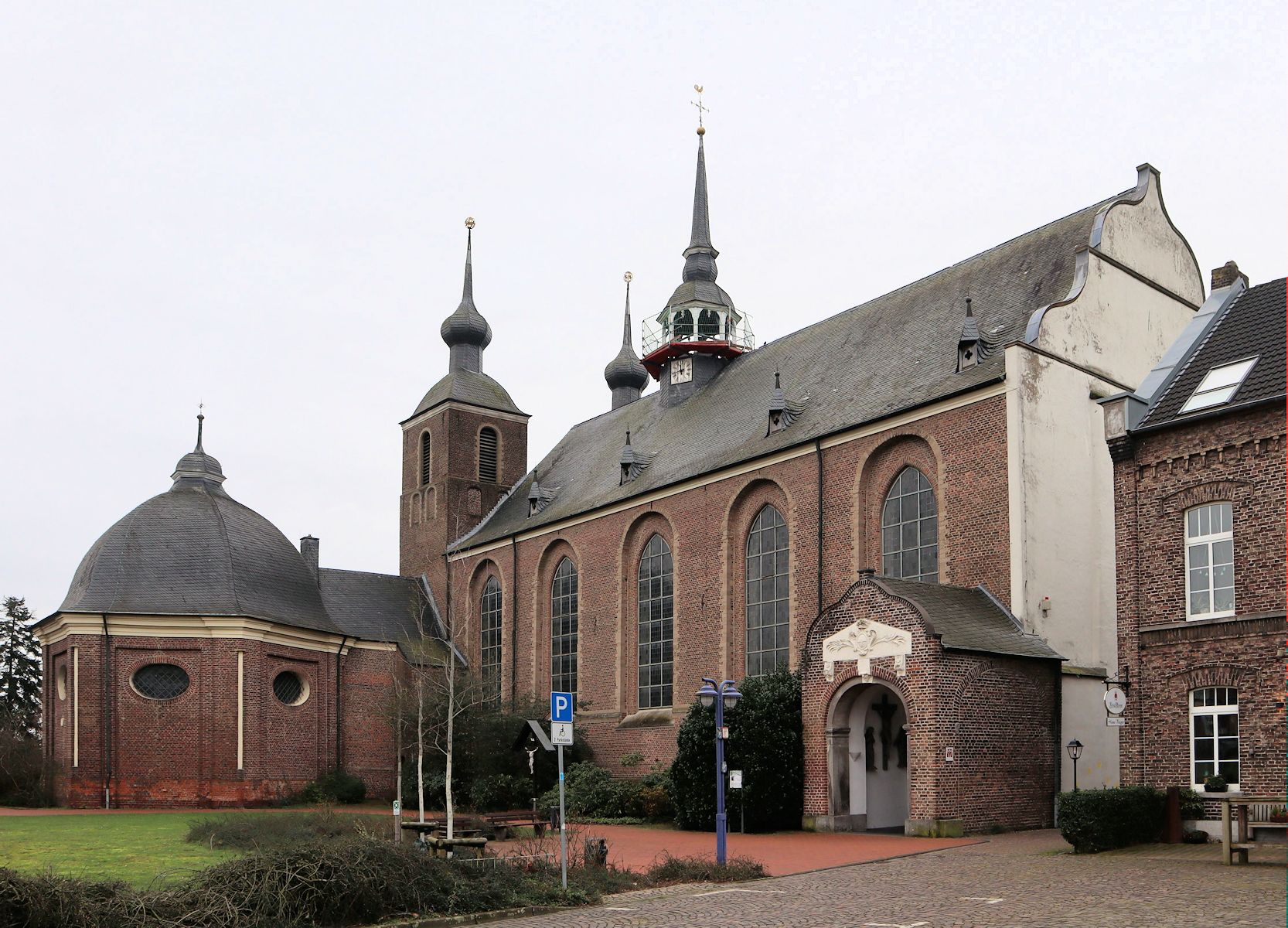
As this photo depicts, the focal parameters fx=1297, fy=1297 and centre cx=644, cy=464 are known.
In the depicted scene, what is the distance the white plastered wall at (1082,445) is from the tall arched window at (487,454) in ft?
88.0

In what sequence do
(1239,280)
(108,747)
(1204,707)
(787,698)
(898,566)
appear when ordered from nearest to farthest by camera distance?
(1204,707) < (1239,280) < (787,698) < (898,566) < (108,747)

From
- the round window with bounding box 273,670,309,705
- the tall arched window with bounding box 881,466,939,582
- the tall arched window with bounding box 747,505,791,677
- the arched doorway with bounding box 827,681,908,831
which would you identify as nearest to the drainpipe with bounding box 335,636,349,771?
the round window with bounding box 273,670,309,705

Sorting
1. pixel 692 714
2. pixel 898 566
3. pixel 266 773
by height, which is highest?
pixel 898 566

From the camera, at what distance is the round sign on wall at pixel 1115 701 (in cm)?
1980

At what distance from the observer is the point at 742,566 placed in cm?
3378

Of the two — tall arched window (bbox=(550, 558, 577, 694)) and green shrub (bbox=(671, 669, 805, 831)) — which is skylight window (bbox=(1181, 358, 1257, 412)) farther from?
tall arched window (bbox=(550, 558, 577, 694))

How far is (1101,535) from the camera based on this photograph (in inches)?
1080

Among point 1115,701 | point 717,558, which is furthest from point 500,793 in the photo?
point 1115,701

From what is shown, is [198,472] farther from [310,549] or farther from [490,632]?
[490,632]

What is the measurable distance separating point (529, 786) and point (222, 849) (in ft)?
43.6

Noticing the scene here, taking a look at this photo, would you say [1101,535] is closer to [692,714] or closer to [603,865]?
[692,714]

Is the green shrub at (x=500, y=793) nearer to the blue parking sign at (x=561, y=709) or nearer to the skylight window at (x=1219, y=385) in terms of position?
the blue parking sign at (x=561, y=709)

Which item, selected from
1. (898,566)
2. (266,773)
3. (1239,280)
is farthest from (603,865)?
(266,773)

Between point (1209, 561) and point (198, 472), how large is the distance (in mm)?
34392
